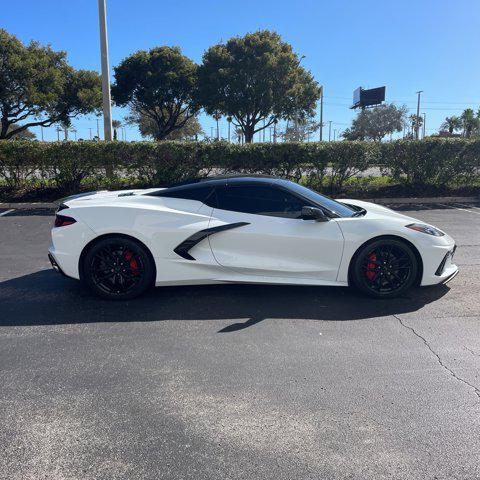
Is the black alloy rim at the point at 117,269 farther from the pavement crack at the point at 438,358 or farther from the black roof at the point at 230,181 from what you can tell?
the pavement crack at the point at 438,358

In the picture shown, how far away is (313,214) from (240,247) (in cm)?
82

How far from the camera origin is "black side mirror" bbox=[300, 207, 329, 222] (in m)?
4.56

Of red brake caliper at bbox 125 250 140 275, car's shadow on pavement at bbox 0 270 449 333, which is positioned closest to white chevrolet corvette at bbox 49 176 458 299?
red brake caliper at bbox 125 250 140 275

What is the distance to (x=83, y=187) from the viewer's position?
12336 mm

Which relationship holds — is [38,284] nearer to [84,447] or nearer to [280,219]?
[280,219]

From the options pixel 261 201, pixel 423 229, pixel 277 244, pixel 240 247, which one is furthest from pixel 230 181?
pixel 423 229

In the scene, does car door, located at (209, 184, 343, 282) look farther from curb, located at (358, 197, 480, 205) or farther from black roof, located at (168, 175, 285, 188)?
curb, located at (358, 197, 480, 205)

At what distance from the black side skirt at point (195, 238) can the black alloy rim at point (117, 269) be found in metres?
0.43

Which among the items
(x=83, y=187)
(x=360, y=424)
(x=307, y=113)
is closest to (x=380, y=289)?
(x=360, y=424)

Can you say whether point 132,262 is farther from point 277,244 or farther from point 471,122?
point 471,122

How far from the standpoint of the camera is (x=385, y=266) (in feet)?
15.3

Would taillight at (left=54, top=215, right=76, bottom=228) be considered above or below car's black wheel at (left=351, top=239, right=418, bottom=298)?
above

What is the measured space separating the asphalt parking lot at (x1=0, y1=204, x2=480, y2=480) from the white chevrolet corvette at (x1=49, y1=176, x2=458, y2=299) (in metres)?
0.27

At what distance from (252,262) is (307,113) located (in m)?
34.0
